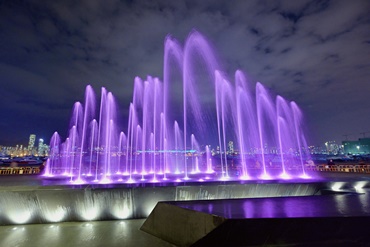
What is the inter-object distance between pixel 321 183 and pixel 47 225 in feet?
39.1

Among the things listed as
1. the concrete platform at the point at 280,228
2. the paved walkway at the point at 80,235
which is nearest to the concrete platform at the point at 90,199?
the paved walkway at the point at 80,235

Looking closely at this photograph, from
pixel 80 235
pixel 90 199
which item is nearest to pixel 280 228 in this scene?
pixel 80 235

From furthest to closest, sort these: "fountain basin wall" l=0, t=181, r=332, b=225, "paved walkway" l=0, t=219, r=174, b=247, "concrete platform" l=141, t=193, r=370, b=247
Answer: "fountain basin wall" l=0, t=181, r=332, b=225
"paved walkway" l=0, t=219, r=174, b=247
"concrete platform" l=141, t=193, r=370, b=247

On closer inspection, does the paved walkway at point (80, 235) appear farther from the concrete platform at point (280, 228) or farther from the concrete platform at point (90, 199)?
the concrete platform at point (280, 228)

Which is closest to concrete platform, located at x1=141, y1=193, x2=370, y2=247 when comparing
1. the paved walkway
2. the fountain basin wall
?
the paved walkway

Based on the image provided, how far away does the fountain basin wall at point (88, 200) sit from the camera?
788 cm

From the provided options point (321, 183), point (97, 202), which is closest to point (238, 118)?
point (321, 183)

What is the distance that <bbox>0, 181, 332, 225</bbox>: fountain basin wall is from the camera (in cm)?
788

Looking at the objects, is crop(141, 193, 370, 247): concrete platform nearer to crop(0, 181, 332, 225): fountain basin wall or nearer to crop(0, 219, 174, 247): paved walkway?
crop(0, 219, 174, 247): paved walkway

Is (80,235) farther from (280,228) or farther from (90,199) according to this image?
(280,228)

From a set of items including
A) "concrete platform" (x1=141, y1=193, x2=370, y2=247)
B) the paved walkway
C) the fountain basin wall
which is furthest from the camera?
the fountain basin wall

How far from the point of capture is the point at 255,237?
484 cm

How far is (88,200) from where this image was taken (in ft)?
26.9

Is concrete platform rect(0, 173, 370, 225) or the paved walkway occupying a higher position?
concrete platform rect(0, 173, 370, 225)
